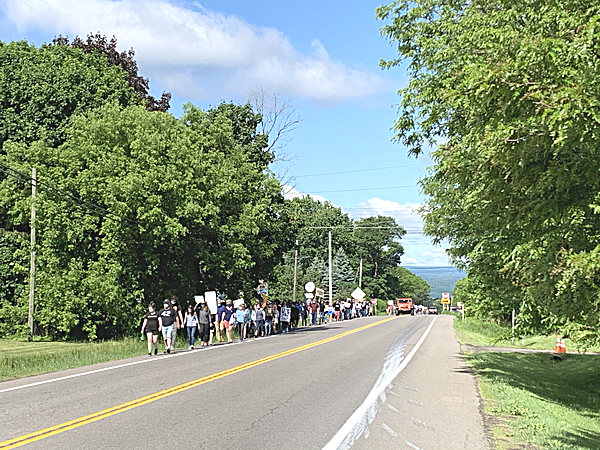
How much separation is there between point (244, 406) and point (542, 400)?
23.6 ft

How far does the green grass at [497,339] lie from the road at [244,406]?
250cm

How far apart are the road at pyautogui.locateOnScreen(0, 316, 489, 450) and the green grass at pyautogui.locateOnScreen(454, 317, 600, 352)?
2.50m

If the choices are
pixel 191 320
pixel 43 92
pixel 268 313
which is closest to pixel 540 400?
pixel 191 320

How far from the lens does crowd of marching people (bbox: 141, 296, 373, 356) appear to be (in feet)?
73.1

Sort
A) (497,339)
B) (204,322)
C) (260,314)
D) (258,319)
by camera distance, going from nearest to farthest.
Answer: (497,339) < (204,322) < (258,319) < (260,314)

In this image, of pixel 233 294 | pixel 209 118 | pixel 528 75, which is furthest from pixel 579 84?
pixel 209 118

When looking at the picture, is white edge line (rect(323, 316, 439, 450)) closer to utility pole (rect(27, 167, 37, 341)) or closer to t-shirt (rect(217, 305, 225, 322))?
t-shirt (rect(217, 305, 225, 322))

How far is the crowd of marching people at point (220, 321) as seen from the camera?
2228 centimetres

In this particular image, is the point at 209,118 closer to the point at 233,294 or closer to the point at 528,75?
the point at 233,294

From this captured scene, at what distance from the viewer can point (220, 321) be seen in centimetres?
2948

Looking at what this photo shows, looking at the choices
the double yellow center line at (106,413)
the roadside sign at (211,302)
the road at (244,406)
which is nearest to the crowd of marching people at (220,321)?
the roadside sign at (211,302)

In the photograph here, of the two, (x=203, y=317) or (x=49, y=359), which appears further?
(x=203, y=317)

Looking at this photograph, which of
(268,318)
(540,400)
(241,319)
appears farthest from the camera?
(268,318)

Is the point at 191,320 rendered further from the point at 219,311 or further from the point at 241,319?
the point at 241,319
